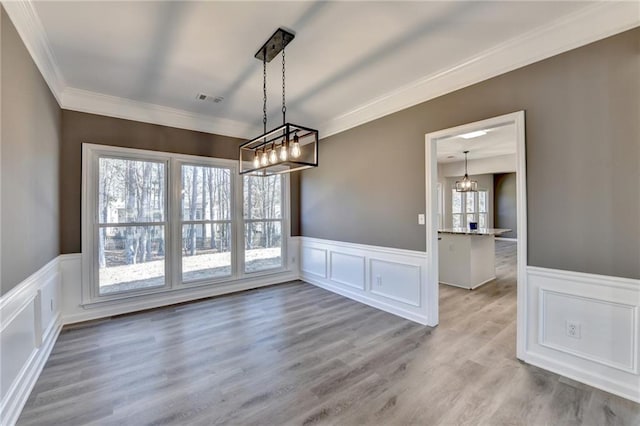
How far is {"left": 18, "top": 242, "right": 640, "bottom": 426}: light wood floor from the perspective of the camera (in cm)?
185

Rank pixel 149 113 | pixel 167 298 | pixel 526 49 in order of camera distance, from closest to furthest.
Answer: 1. pixel 526 49
2. pixel 149 113
3. pixel 167 298

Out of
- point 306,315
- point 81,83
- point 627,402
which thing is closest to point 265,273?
point 306,315

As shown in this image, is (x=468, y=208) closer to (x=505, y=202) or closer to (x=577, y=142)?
(x=505, y=202)

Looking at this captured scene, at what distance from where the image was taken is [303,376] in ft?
7.47

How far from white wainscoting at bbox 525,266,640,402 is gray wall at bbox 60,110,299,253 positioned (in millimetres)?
4616

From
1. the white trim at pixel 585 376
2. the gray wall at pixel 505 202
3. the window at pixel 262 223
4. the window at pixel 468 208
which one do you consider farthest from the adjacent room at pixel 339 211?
the gray wall at pixel 505 202

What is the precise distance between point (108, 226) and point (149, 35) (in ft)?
8.31

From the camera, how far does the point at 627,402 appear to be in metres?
1.93

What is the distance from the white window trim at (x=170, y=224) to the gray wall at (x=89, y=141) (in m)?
0.07

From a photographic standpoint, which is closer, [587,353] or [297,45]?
[587,353]

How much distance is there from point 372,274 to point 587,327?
225 centimetres

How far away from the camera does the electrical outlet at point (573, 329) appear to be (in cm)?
220

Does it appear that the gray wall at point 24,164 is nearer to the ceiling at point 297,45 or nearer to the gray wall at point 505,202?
the ceiling at point 297,45

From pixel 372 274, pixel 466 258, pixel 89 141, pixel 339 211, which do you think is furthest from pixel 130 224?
pixel 466 258
